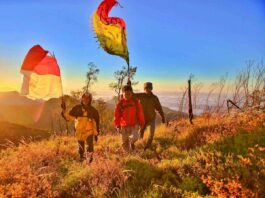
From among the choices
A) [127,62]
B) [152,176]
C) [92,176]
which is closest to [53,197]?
[92,176]

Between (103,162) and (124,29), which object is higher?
(124,29)

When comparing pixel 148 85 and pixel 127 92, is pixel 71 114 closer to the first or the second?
pixel 127 92

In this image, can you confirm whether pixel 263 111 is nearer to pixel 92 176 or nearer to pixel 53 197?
pixel 92 176

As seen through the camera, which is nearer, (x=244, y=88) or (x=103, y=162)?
(x=103, y=162)

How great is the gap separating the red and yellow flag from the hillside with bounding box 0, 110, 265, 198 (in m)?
3.29

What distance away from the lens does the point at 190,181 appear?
8.82 meters

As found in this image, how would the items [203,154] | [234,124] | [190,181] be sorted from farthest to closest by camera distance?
[234,124], [203,154], [190,181]

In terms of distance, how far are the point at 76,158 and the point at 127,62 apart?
3.29 metres

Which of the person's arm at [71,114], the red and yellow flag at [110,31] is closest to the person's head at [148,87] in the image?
the red and yellow flag at [110,31]

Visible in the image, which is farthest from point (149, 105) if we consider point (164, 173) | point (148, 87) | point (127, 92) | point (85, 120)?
point (164, 173)

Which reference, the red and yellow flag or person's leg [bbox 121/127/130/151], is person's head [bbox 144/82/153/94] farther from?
person's leg [bbox 121/127/130/151]

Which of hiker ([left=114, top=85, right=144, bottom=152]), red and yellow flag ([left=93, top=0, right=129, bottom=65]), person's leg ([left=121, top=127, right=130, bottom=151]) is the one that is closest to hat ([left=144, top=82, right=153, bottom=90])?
red and yellow flag ([left=93, top=0, right=129, bottom=65])

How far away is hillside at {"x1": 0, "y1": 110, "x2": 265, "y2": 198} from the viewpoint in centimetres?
837

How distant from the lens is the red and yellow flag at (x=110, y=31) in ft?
44.8
